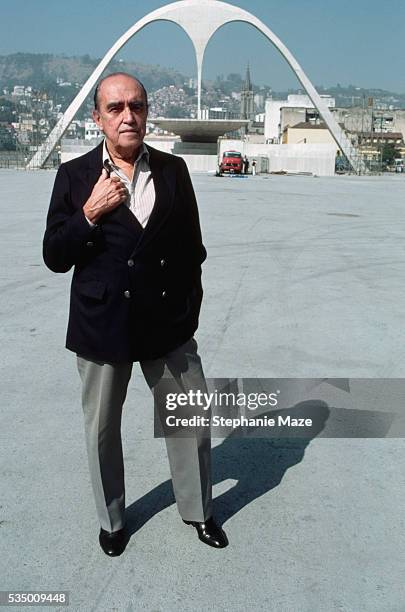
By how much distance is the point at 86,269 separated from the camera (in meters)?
2.49

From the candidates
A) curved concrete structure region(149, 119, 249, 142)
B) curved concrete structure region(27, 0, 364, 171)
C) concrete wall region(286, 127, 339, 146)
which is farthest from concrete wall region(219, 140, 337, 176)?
concrete wall region(286, 127, 339, 146)

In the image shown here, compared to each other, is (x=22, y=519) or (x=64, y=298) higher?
(x=22, y=519)

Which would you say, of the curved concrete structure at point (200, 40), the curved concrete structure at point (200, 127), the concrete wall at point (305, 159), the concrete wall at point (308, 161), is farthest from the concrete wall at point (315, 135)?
the curved concrete structure at point (200, 127)

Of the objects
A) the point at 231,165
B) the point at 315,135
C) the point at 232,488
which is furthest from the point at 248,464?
the point at 315,135

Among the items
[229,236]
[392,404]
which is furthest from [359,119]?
[392,404]

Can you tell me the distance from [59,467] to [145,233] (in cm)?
127

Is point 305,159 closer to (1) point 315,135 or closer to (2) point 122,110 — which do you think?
(1) point 315,135

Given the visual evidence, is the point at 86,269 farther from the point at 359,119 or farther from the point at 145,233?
the point at 359,119

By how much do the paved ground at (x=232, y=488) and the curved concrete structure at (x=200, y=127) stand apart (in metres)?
39.7

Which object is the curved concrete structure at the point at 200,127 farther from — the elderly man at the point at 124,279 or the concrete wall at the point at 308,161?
the elderly man at the point at 124,279

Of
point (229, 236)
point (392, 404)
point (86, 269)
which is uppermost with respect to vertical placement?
point (86, 269)

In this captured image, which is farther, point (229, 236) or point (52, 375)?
point (229, 236)

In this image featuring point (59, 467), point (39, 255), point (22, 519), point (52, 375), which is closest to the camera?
point (22, 519)

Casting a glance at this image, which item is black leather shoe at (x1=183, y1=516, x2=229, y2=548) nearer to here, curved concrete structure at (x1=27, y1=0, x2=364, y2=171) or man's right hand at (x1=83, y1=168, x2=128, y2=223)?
man's right hand at (x1=83, y1=168, x2=128, y2=223)
